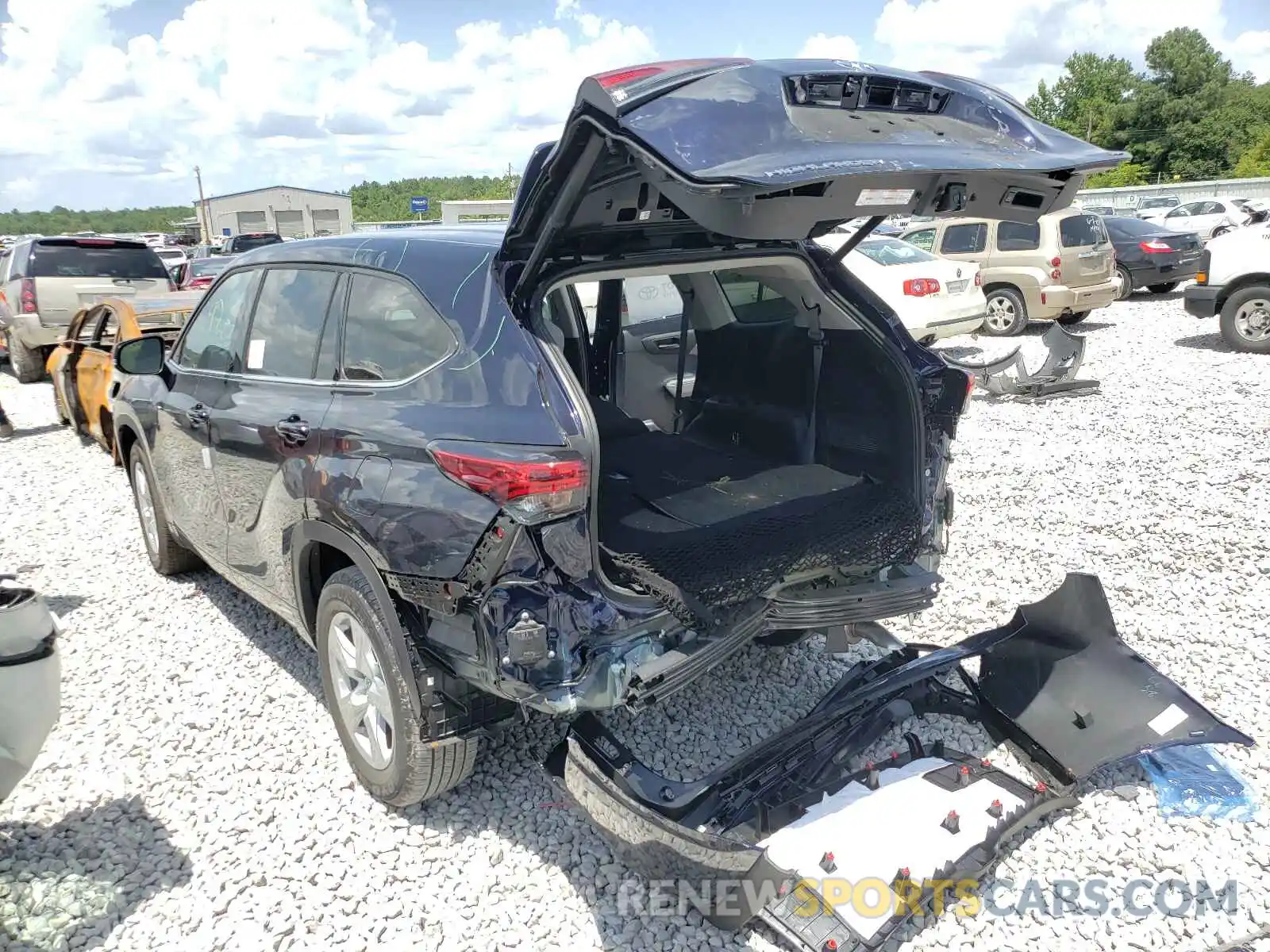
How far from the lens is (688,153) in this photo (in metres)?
2.06

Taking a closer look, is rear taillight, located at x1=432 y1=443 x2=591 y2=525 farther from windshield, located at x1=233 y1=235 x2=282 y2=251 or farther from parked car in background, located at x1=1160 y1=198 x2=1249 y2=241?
windshield, located at x1=233 y1=235 x2=282 y2=251

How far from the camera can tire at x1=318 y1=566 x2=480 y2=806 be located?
8.89ft

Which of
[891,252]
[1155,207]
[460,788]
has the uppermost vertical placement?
[1155,207]

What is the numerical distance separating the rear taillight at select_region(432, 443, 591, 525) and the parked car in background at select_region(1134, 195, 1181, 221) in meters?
27.6

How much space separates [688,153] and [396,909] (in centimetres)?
228

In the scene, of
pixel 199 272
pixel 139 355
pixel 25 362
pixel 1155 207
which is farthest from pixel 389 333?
pixel 1155 207

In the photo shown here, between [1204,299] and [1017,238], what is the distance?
8.45ft

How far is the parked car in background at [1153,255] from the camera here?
14.4 metres

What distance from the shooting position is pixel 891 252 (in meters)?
10.9

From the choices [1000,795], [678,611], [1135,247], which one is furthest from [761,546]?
[1135,247]

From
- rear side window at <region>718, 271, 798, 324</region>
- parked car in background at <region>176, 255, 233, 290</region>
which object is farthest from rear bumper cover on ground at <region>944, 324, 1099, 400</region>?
parked car in background at <region>176, 255, 233, 290</region>

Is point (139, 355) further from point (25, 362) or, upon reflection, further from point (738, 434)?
point (25, 362)

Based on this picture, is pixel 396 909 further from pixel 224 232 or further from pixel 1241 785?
pixel 224 232

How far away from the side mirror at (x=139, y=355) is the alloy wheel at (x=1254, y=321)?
35.3 ft
